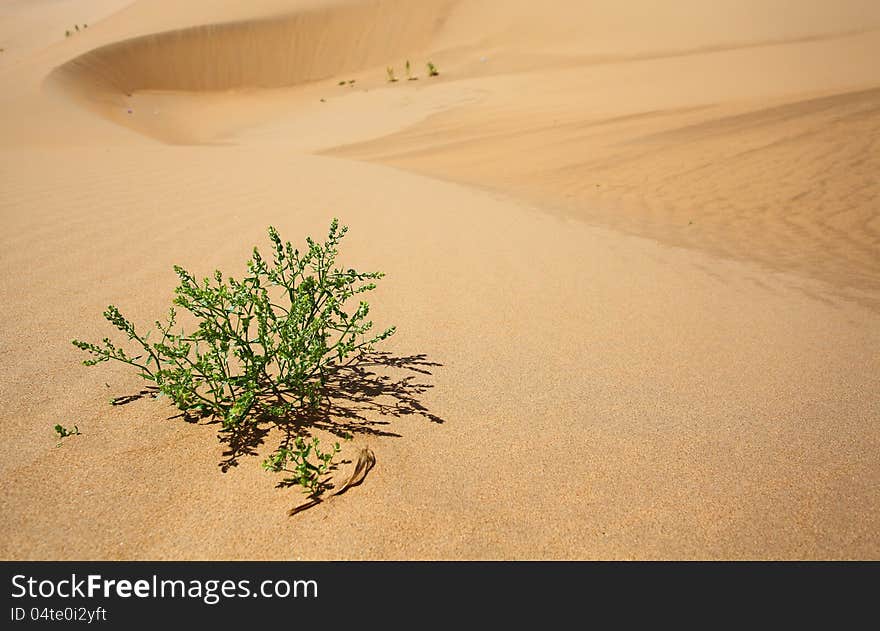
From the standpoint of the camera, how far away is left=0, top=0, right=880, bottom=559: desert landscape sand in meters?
1.54

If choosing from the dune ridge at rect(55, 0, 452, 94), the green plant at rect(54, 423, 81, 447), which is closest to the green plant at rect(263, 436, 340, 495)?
the green plant at rect(54, 423, 81, 447)

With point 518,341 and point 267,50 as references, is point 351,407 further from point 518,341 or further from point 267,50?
point 267,50

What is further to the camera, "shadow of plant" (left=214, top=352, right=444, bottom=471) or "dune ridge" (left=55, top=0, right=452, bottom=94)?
"dune ridge" (left=55, top=0, right=452, bottom=94)

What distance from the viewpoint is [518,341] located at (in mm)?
2777

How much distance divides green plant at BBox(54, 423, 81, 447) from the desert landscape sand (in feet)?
0.12

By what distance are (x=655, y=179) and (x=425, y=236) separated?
4.61 metres

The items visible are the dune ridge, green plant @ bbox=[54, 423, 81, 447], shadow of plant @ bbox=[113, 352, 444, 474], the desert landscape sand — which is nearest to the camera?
the desert landscape sand

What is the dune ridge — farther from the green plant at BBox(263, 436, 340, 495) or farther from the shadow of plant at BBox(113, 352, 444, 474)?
the green plant at BBox(263, 436, 340, 495)

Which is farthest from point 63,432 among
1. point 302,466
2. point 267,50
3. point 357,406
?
point 267,50

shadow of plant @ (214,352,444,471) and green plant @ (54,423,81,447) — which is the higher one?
green plant @ (54,423,81,447)

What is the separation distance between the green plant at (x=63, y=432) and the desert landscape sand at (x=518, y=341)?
37mm

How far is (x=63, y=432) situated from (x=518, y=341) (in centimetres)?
185
